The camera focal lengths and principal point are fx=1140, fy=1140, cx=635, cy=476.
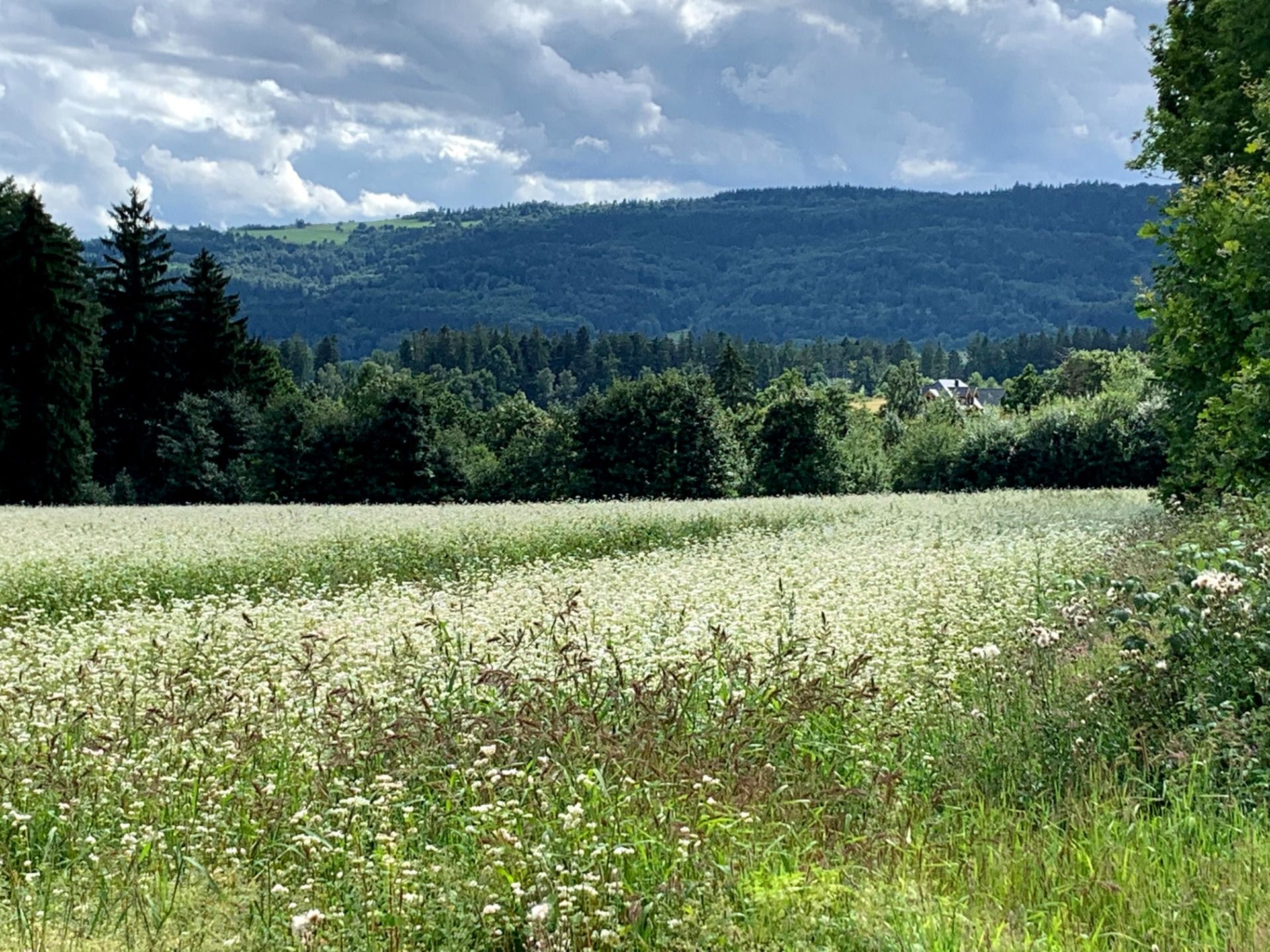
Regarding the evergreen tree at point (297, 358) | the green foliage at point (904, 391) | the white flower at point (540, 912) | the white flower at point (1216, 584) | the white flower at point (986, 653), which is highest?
the evergreen tree at point (297, 358)

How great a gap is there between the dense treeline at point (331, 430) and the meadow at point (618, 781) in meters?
38.2

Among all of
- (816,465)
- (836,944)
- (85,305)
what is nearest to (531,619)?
(836,944)

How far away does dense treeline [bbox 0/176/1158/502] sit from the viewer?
44688 millimetres

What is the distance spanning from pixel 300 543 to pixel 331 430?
36.2 metres

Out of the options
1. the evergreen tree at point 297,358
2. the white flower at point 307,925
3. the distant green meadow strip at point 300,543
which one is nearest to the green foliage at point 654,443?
the distant green meadow strip at point 300,543

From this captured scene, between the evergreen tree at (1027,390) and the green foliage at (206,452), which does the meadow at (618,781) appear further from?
the evergreen tree at (1027,390)

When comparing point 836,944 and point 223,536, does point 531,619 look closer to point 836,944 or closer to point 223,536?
point 836,944

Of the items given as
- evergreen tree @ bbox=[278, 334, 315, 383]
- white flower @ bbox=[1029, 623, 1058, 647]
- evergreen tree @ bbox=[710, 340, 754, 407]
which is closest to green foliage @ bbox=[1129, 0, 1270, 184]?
white flower @ bbox=[1029, 623, 1058, 647]

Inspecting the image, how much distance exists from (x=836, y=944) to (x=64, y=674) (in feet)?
18.9

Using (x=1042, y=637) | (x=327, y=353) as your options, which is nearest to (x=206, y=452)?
(x=1042, y=637)

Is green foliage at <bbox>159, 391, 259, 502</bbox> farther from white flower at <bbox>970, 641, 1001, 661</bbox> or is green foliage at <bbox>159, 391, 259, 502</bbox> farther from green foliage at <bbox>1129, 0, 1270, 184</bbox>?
white flower at <bbox>970, 641, 1001, 661</bbox>

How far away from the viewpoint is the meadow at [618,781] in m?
4.54

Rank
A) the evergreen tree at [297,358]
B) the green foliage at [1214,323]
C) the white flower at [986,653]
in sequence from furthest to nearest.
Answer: the evergreen tree at [297,358]
the green foliage at [1214,323]
the white flower at [986,653]

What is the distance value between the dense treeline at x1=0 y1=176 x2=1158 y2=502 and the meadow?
38.2 m
